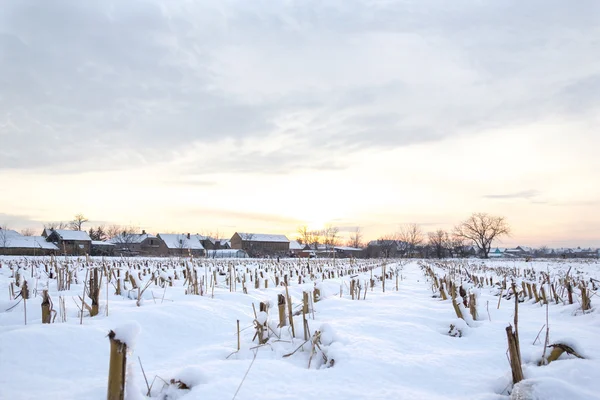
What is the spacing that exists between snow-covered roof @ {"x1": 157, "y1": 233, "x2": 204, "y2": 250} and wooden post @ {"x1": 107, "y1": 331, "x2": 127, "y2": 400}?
8681cm

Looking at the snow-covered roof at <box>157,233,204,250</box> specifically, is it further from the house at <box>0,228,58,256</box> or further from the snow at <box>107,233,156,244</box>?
the house at <box>0,228,58,256</box>

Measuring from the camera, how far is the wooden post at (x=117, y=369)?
192 cm

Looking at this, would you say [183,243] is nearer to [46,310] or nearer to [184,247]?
[184,247]

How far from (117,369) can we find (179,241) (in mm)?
90442

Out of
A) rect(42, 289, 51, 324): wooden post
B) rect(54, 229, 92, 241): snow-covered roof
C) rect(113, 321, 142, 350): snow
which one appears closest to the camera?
rect(113, 321, 142, 350): snow

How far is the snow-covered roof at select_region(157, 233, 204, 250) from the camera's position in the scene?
86938mm

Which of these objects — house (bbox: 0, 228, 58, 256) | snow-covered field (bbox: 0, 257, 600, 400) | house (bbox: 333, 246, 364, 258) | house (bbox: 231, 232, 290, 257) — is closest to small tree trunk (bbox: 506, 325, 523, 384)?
snow-covered field (bbox: 0, 257, 600, 400)

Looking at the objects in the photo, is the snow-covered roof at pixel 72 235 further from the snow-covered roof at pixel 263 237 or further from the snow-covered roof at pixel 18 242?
the snow-covered roof at pixel 263 237

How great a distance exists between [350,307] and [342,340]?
265cm

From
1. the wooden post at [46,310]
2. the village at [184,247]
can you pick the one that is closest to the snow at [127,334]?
the wooden post at [46,310]

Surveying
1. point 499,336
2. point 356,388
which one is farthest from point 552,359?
point 356,388

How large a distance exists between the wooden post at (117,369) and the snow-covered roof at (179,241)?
86.8m

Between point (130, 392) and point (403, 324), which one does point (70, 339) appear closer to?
point (130, 392)

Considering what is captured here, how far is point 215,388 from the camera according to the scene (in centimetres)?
247
